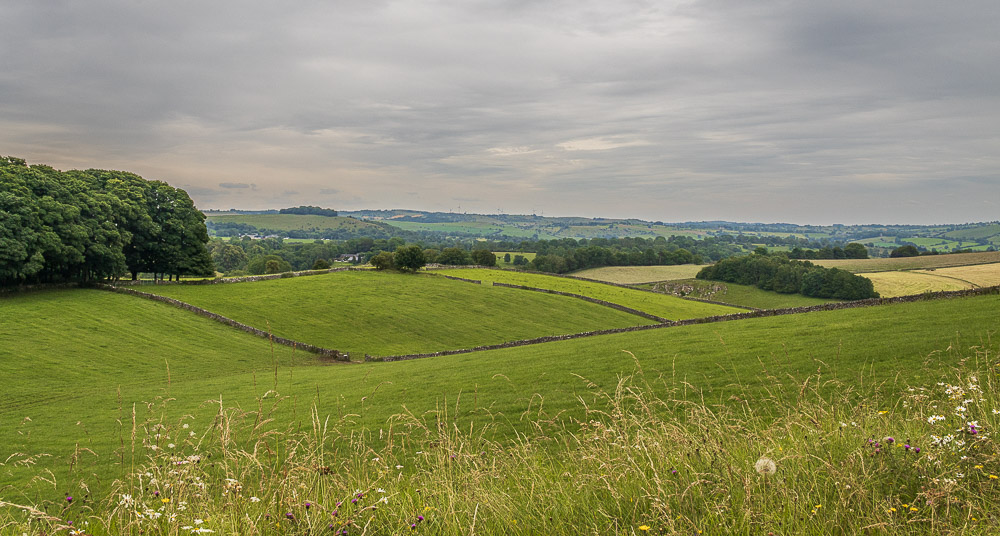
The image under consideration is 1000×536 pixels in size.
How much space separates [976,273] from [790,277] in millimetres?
23931

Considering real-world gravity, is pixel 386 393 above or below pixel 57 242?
below

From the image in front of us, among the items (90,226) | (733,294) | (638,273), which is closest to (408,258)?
A: (90,226)

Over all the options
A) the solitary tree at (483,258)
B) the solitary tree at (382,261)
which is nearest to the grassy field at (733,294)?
the solitary tree at (483,258)

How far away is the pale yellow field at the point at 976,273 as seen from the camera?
7046 centimetres

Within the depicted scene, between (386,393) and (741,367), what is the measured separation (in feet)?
39.0

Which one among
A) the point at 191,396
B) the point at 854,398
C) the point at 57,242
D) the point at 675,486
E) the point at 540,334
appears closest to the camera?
the point at 675,486

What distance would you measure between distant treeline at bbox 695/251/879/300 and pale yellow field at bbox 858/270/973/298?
236cm

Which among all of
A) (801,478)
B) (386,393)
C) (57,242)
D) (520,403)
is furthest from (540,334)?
(801,478)

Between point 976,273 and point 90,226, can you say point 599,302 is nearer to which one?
point 90,226

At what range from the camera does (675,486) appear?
4250 mm

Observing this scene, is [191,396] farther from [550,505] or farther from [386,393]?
[550,505]

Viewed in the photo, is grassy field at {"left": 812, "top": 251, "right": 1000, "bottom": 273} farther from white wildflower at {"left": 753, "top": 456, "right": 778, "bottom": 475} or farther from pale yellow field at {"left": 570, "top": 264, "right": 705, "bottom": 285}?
white wildflower at {"left": 753, "top": 456, "right": 778, "bottom": 475}

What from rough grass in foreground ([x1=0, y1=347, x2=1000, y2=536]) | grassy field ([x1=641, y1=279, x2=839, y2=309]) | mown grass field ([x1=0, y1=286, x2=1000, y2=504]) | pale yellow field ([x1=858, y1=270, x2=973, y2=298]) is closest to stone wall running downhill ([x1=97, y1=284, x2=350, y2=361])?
mown grass field ([x1=0, y1=286, x2=1000, y2=504])

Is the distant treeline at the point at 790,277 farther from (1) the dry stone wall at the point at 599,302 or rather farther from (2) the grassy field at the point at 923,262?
(1) the dry stone wall at the point at 599,302
